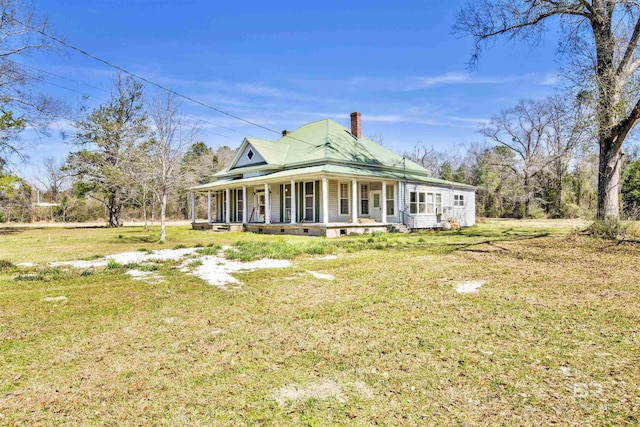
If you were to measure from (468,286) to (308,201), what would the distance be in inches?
601

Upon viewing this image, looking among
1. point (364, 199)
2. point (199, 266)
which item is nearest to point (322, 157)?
point (364, 199)

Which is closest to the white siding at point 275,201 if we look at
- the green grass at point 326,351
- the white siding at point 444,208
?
the white siding at point 444,208

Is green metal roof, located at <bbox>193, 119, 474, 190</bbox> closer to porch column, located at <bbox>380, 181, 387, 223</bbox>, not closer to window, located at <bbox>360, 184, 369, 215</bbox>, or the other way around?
porch column, located at <bbox>380, 181, 387, 223</bbox>

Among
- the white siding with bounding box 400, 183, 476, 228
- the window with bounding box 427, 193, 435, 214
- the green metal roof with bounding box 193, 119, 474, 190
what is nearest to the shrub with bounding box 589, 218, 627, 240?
the green metal roof with bounding box 193, 119, 474, 190

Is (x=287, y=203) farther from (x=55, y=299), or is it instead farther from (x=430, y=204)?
(x=55, y=299)

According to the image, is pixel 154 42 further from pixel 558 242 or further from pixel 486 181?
pixel 486 181

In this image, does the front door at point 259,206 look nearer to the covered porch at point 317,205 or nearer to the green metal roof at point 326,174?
the covered porch at point 317,205

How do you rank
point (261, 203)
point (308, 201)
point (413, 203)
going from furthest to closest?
point (261, 203)
point (413, 203)
point (308, 201)

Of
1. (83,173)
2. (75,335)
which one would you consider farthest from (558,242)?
(83,173)

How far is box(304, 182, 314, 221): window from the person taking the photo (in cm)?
2116

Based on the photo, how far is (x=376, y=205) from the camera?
22.6 meters

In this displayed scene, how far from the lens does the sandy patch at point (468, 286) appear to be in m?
6.20

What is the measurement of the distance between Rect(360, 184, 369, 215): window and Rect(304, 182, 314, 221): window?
3216mm

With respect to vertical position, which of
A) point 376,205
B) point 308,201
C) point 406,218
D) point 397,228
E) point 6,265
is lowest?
point 6,265
